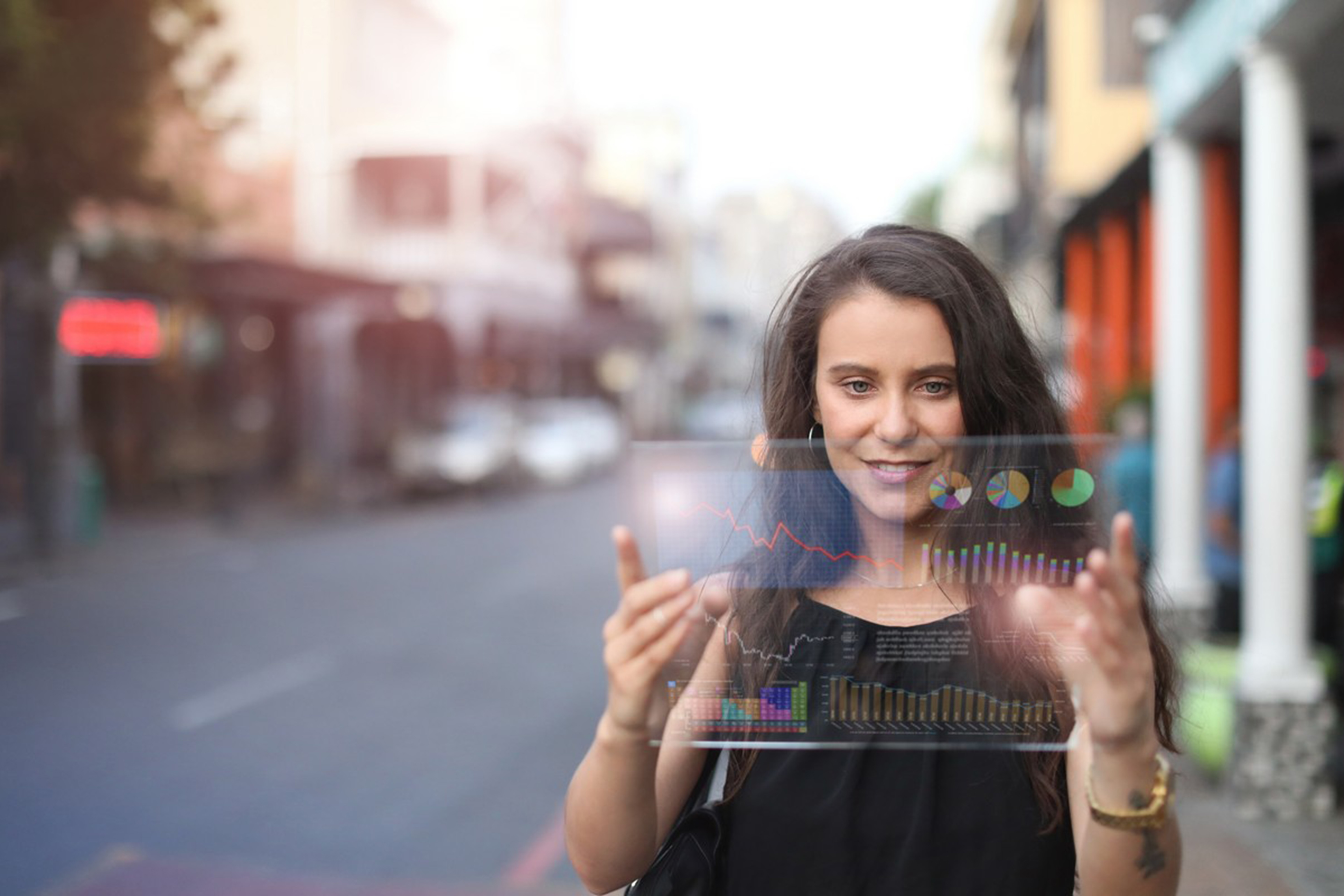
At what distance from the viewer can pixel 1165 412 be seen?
7.54 m

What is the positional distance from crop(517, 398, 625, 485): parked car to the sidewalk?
21.3 m

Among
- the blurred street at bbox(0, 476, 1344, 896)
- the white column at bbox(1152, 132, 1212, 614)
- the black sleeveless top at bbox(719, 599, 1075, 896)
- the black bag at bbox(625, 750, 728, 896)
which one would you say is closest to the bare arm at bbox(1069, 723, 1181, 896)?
the black sleeveless top at bbox(719, 599, 1075, 896)

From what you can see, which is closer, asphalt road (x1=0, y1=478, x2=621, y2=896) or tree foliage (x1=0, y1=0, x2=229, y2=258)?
asphalt road (x1=0, y1=478, x2=621, y2=896)

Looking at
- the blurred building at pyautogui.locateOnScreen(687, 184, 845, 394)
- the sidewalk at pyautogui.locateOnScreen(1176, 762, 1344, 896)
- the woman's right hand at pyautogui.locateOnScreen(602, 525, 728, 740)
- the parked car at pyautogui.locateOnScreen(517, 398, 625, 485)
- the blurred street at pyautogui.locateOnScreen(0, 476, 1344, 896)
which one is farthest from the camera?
the parked car at pyautogui.locateOnScreen(517, 398, 625, 485)

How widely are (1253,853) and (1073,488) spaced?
13.1 feet

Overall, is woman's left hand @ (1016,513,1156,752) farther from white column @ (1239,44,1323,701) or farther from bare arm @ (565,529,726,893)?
white column @ (1239,44,1323,701)

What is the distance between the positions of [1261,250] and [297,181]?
24995 millimetres

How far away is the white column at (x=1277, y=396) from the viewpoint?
541cm

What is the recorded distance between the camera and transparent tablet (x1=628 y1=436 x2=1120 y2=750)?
5.43 feet

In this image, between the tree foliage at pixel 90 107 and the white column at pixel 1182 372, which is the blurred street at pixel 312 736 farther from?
the tree foliage at pixel 90 107

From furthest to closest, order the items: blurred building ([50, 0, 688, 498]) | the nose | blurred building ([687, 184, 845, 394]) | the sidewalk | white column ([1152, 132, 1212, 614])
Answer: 1. blurred building ([50, 0, 688, 498])
2. white column ([1152, 132, 1212, 614])
3. the sidewalk
4. blurred building ([687, 184, 845, 394])
5. the nose

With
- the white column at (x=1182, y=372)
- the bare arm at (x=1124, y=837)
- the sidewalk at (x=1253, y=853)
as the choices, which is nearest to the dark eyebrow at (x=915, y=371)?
the bare arm at (x=1124, y=837)

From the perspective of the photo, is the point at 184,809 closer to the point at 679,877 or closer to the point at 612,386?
the point at 679,877

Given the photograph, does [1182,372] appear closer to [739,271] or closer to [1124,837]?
[1124,837]
